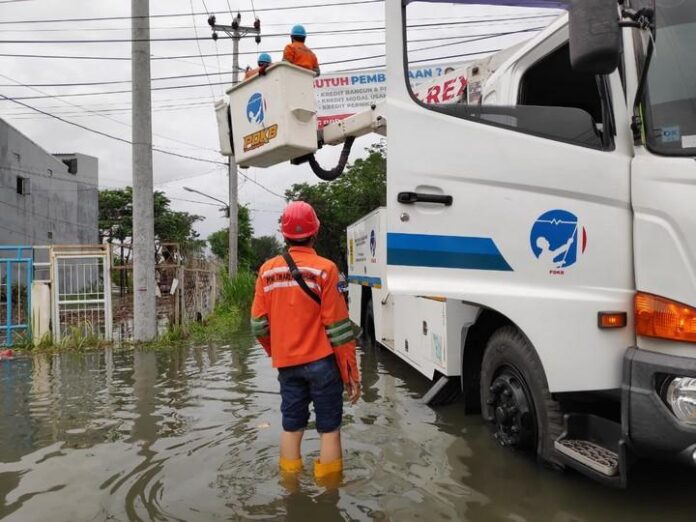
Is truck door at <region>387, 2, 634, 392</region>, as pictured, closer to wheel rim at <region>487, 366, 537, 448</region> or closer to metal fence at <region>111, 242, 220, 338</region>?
wheel rim at <region>487, 366, 537, 448</region>

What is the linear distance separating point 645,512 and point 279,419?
300cm

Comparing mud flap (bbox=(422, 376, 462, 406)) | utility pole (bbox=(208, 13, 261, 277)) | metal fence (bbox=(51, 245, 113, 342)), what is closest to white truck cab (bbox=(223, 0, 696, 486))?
mud flap (bbox=(422, 376, 462, 406))

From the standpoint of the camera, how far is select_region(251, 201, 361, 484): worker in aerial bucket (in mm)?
3438

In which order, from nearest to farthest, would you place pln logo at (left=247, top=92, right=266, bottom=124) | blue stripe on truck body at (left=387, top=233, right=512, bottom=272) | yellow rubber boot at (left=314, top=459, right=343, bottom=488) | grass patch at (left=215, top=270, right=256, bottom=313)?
blue stripe on truck body at (left=387, top=233, right=512, bottom=272)
yellow rubber boot at (left=314, top=459, right=343, bottom=488)
pln logo at (left=247, top=92, right=266, bottom=124)
grass patch at (left=215, top=270, right=256, bottom=313)

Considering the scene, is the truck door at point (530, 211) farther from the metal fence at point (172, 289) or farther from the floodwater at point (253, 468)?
the metal fence at point (172, 289)

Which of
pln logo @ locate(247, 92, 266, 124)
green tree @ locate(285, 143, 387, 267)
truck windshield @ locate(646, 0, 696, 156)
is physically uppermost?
green tree @ locate(285, 143, 387, 267)

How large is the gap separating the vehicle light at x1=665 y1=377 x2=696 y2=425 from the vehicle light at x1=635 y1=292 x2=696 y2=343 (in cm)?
18

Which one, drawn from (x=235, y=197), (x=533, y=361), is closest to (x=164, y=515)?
(x=533, y=361)

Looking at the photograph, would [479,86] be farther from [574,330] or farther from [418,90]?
[574,330]

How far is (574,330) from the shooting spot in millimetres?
2830

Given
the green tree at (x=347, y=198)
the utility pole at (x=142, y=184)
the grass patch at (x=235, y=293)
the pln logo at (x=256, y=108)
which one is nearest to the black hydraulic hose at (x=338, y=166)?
the pln logo at (x=256, y=108)

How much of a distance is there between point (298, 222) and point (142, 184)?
283 inches

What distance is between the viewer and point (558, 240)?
9.70 ft

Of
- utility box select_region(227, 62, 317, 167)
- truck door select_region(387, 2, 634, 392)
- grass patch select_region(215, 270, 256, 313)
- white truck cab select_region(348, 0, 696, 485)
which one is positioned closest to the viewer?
white truck cab select_region(348, 0, 696, 485)
